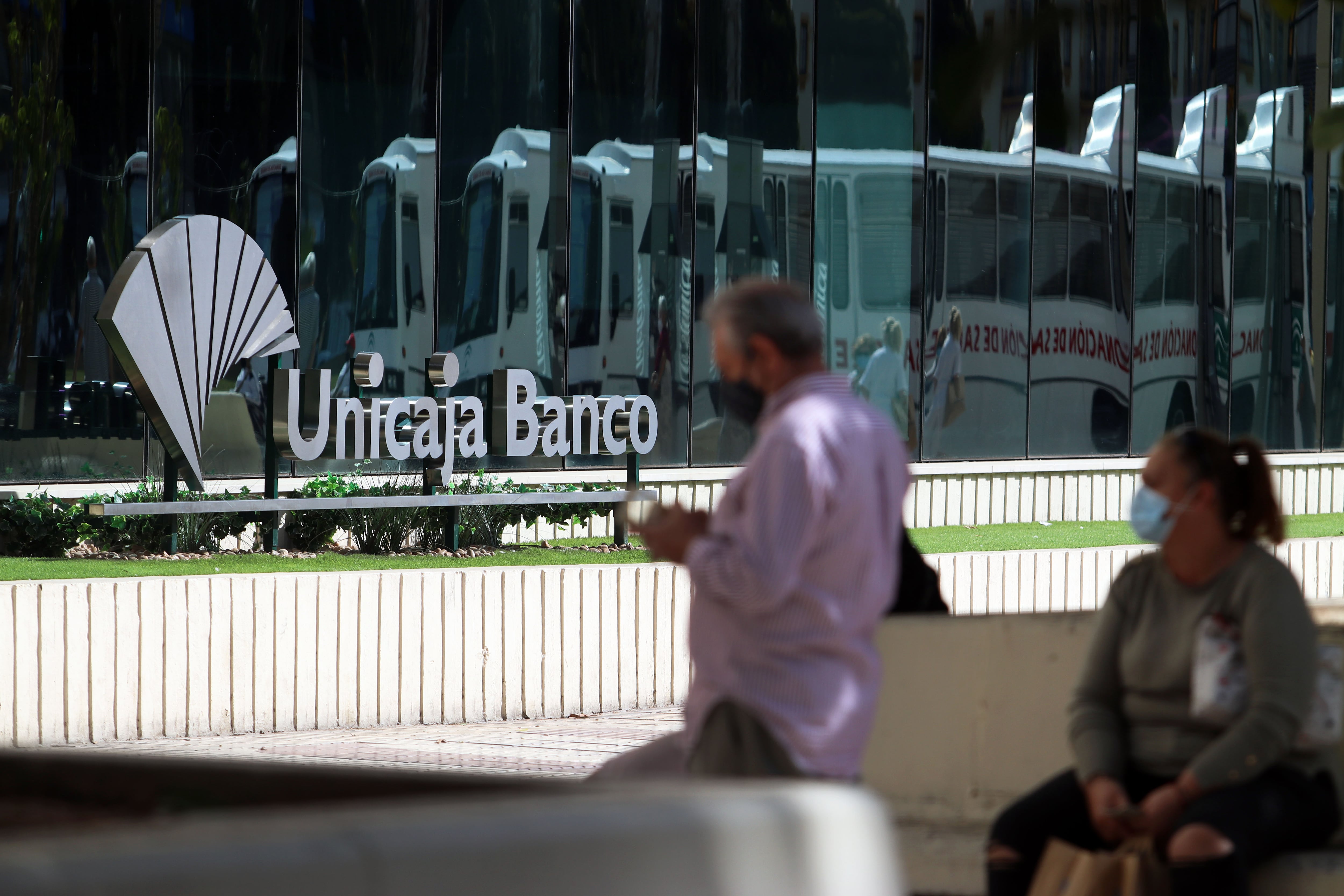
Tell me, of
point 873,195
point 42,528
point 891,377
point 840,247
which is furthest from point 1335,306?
point 42,528

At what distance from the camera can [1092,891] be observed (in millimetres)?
3783

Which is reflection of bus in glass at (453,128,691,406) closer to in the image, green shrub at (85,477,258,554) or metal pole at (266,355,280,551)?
metal pole at (266,355,280,551)

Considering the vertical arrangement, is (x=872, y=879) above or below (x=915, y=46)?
below

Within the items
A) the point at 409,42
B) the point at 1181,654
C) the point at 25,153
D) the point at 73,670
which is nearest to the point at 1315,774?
the point at 1181,654

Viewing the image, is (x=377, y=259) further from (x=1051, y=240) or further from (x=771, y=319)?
(x=771, y=319)

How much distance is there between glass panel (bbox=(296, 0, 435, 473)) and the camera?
13.8 m

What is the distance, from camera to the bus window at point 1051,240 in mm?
18281

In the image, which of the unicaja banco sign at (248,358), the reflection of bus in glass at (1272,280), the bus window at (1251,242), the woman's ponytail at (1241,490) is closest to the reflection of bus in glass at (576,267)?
the unicaja banco sign at (248,358)

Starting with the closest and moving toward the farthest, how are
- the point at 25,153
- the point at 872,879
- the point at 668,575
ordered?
the point at 872,879
the point at 668,575
the point at 25,153

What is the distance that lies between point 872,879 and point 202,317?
10456 mm

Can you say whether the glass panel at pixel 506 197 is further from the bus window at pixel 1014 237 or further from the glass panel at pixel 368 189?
the bus window at pixel 1014 237

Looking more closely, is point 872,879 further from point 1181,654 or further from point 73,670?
point 73,670

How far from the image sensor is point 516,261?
1512 cm

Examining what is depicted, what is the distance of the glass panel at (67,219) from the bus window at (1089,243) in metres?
9.70
